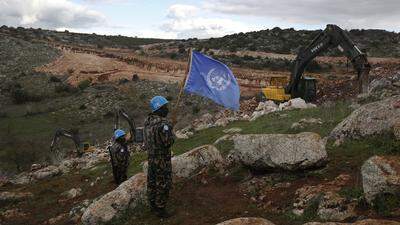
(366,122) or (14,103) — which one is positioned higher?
(366,122)

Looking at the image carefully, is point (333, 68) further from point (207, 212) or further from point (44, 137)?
point (207, 212)

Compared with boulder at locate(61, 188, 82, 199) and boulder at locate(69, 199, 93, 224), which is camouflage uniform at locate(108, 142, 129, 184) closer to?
boulder at locate(69, 199, 93, 224)

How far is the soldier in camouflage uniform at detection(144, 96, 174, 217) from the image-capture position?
386 inches

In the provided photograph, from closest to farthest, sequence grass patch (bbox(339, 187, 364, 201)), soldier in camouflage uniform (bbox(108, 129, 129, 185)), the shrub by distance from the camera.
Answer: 1. grass patch (bbox(339, 187, 364, 201))
2. soldier in camouflage uniform (bbox(108, 129, 129, 185))
3. the shrub

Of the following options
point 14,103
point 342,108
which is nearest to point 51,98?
point 14,103

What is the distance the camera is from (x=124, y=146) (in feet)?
45.8

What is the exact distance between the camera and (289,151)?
34.9ft

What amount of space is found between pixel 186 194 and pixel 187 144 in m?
9.13

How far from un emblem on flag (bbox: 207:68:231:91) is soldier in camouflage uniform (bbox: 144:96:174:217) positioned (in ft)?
11.9

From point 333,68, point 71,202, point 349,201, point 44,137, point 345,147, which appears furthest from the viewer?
point 333,68

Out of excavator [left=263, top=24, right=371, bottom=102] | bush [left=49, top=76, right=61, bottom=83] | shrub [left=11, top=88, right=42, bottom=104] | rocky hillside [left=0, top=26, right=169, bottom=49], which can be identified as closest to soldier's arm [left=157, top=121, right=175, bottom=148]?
excavator [left=263, top=24, right=371, bottom=102]

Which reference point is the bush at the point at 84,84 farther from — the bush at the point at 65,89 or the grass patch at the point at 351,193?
the grass patch at the point at 351,193

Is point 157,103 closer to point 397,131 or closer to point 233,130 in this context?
point 397,131

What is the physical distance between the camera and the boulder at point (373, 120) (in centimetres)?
1177
